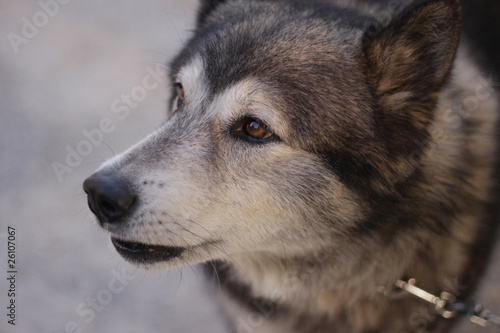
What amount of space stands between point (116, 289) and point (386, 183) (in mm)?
2435

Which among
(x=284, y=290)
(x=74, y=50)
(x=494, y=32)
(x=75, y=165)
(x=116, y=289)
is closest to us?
(x=284, y=290)

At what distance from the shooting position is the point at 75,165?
14.4ft

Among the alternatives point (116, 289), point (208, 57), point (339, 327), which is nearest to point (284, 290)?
point (339, 327)

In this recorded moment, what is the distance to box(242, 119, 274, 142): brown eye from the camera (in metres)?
2.04

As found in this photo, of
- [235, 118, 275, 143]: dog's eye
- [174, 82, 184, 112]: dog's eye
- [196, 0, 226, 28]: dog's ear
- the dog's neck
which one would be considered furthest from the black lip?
[196, 0, 226, 28]: dog's ear

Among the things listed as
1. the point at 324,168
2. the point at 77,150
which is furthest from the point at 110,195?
the point at 77,150

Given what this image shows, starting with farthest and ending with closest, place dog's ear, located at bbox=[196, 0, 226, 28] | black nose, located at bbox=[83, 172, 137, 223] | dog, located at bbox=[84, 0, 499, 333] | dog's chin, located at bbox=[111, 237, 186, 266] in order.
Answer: dog's ear, located at bbox=[196, 0, 226, 28], dog's chin, located at bbox=[111, 237, 186, 266], dog, located at bbox=[84, 0, 499, 333], black nose, located at bbox=[83, 172, 137, 223]

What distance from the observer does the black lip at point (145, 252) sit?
204 cm

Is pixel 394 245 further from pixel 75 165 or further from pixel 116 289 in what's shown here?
pixel 75 165

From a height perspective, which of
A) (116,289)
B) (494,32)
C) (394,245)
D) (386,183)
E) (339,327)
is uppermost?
(494,32)

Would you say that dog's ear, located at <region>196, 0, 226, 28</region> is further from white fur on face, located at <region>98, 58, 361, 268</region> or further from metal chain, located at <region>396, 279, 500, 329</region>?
metal chain, located at <region>396, 279, 500, 329</region>

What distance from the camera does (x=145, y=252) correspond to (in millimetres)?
2051

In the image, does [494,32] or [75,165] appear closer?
[494,32]

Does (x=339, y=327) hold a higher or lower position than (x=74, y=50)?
higher
